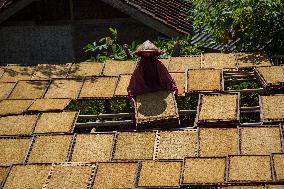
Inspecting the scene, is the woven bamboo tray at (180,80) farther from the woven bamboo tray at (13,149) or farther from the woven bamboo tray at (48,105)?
the woven bamboo tray at (13,149)

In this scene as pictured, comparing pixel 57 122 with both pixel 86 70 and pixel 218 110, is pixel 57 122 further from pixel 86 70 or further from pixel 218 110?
pixel 218 110

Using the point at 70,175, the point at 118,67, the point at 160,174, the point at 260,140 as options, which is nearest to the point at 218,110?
the point at 260,140

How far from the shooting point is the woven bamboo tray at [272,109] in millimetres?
6410

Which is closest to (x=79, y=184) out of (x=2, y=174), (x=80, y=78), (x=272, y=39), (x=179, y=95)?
(x=2, y=174)

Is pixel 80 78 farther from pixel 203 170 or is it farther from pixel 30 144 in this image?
pixel 203 170

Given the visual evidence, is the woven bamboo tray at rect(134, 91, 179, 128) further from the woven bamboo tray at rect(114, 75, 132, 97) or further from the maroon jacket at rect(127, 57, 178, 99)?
the woven bamboo tray at rect(114, 75, 132, 97)

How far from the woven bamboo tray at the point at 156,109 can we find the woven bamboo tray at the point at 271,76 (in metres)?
1.61

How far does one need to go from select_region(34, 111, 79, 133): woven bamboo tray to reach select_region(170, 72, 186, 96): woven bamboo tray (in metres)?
1.73

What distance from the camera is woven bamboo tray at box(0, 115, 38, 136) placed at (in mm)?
6867

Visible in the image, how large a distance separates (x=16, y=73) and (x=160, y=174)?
14.4ft

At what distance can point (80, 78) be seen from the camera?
27.1 ft

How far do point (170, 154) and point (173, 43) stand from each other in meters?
4.65

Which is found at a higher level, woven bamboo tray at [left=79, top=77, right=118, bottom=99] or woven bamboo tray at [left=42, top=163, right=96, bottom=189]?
woven bamboo tray at [left=79, top=77, right=118, bottom=99]

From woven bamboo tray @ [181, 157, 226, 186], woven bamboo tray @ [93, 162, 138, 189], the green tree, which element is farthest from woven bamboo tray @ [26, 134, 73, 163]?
the green tree
